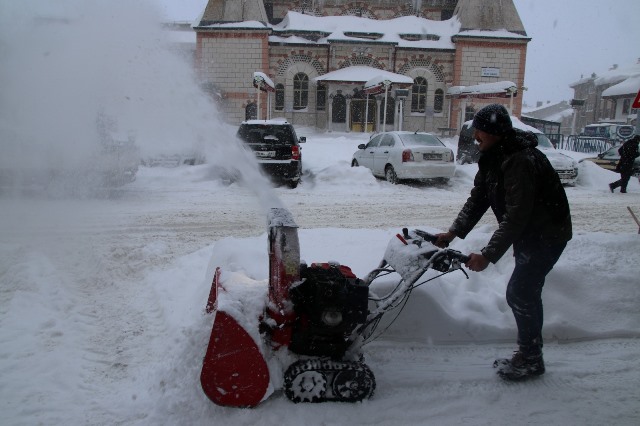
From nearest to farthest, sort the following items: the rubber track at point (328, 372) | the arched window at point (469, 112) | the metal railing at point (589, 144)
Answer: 1. the rubber track at point (328, 372)
2. the metal railing at point (589, 144)
3. the arched window at point (469, 112)

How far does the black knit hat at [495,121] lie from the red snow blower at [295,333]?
2.90ft

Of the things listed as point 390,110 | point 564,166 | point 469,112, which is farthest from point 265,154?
point 469,112

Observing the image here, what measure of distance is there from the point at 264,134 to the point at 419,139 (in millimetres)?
4861

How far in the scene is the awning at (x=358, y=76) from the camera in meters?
27.6

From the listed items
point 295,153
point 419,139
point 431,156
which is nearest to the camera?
point 295,153

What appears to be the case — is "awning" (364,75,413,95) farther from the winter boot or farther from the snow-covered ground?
the winter boot

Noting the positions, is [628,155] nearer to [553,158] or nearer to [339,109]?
[553,158]

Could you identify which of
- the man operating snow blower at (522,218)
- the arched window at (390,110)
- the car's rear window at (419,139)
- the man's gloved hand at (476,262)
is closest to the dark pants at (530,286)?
the man operating snow blower at (522,218)

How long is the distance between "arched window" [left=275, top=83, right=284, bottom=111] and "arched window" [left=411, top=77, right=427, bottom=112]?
8785mm

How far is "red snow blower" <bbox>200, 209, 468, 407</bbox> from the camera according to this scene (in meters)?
2.62

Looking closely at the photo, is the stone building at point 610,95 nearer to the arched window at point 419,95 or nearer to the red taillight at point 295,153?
the arched window at point 419,95

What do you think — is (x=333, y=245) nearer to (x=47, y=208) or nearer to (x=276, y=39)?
(x=47, y=208)

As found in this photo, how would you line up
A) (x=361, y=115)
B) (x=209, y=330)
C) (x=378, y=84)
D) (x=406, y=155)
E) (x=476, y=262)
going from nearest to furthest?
(x=476, y=262), (x=209, y=330), (x=406, y=155), (x=378, y=84), (x=361, y=115)

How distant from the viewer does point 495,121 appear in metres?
3.03
